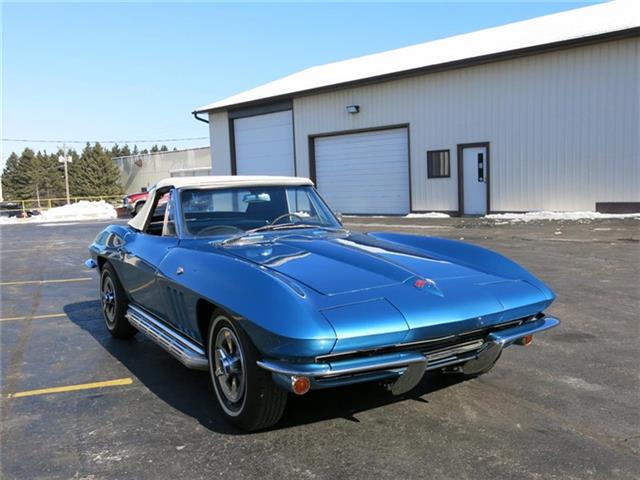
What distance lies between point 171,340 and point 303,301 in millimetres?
1474

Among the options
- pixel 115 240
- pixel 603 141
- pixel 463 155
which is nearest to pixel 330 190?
pixel 463 155

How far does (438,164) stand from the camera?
64.6 feet

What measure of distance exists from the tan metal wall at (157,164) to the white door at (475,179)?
31982 millimetres

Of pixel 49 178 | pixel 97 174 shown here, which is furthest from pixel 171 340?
pixel 49 178

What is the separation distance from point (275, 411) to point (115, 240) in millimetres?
3026

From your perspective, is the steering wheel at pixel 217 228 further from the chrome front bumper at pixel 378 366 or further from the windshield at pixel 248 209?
the chrome front bumper at pixel 378 366

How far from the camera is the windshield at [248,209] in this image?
15.0 feet

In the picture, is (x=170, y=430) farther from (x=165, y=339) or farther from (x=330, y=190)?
(x=330, y=190)

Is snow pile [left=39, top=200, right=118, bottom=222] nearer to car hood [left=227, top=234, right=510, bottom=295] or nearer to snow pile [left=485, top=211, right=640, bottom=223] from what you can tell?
snow pile [left=485, top=211, right=640, bottom=223]

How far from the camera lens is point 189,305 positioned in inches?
147

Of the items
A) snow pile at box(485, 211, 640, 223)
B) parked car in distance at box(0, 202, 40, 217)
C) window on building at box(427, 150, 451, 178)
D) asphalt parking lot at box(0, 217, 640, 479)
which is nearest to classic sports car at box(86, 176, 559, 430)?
asphalt parking lot at box(0, 217, 640, 479)

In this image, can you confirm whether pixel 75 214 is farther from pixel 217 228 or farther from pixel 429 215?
pixel 217 228

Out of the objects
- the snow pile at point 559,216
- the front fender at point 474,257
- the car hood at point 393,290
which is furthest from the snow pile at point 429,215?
the car hood at point 393,290

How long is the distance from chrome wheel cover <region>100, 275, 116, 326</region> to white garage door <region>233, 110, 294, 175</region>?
19.3 meters
